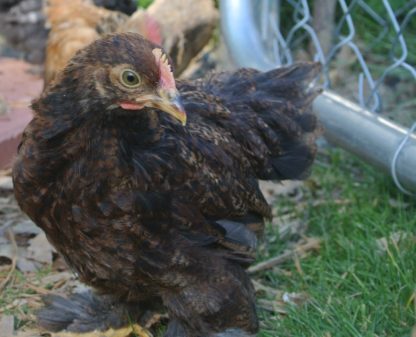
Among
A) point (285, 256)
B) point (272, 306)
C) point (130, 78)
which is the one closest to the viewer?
point (130, 78)

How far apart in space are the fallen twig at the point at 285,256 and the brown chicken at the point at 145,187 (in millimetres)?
476

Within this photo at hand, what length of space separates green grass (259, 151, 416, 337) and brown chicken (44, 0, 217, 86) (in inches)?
53.3

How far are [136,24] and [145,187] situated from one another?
246 centimetres

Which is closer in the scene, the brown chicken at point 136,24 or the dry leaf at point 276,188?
the dry leaf at point 276,188

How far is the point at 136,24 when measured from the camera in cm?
482

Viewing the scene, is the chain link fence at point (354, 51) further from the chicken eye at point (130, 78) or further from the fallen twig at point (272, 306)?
the chicken eye at point (130, 78)

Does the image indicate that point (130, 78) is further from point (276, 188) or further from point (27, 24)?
point (27, 24)

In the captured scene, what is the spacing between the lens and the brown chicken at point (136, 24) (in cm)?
490

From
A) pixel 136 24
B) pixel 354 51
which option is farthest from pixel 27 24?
pixel 354 51

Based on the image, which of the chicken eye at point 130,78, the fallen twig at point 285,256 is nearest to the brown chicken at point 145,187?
the chicken eye at point 130,78

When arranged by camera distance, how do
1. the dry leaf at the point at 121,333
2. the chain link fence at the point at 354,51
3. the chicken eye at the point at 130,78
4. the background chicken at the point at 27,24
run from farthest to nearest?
the background chicken at the point at 27,24 → the chain link fence at the point at 354,51 → the dry leaf at the point at 121,333 → the chicken eye at the point at 130,78

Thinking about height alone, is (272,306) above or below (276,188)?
above

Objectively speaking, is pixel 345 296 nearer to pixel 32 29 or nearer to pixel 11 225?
pixel 11 225

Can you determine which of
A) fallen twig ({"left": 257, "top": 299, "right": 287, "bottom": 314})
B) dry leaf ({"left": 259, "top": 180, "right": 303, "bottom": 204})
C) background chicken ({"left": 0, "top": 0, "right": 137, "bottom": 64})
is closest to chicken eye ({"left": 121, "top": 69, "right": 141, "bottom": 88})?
fallen twig ({"left": 257, "top": 299, "right": 287, "bottom": 314})
